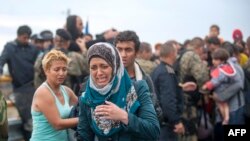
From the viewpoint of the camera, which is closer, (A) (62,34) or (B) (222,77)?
(A) (62,34)

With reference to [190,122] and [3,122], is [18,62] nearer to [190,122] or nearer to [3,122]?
[190,122]

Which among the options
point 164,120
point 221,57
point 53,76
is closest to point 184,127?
point 164,120

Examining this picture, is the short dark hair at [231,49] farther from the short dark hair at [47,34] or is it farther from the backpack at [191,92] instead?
the short dark hair at [47,34]

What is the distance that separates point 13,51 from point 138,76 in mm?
3889

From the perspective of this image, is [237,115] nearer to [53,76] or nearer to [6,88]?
[53,76]

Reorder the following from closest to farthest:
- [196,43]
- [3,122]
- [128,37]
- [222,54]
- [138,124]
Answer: [138,124] < [3,122] < [128,37] < [222,54] < [196,43]

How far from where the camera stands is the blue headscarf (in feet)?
10.2

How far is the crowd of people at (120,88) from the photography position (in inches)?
124

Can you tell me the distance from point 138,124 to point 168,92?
3.03 meters

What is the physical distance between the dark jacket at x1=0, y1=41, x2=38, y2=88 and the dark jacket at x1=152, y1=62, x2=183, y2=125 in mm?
2568

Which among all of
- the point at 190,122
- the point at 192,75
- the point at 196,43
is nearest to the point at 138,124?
the point at 190,122

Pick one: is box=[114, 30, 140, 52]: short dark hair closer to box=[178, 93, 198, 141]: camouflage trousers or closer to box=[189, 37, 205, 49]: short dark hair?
box=[178, 93, 198, 141]: camouflage trousers

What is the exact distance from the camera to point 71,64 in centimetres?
659

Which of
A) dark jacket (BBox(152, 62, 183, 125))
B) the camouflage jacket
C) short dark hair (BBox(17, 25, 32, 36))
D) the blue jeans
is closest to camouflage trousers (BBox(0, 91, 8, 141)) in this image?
dark jacket (BBox(152, 62, 183, 125))
